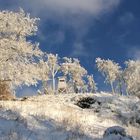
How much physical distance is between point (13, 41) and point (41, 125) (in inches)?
984

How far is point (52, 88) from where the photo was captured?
303ft

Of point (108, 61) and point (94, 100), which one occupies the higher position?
point (108, 61)

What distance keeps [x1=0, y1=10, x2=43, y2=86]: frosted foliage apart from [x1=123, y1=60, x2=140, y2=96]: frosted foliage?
7098cm

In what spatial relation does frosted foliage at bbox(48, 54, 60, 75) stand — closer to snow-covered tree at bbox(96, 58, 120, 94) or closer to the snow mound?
snow-covered tree at bbox(96, 58, 120, 94)

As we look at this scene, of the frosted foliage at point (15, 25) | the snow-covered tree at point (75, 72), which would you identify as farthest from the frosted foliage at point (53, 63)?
the frosted foliage at point (15, 25)

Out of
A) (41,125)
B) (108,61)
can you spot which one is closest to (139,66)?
(108,61)

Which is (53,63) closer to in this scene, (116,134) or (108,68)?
(108,68)

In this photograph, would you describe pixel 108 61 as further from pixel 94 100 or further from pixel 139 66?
pixel 94 100

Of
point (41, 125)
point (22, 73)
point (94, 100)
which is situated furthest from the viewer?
point (22, 73)

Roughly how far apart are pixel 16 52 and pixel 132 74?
263ft

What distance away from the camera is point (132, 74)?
11600 centimetres

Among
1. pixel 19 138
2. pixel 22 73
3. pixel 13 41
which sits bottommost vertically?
pixel 19 138

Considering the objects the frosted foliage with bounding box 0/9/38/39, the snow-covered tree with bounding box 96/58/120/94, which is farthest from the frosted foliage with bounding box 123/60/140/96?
the frosted foliage with bounding box 0/9/38/39

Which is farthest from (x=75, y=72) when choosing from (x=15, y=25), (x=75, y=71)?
(x=15, y=25)
